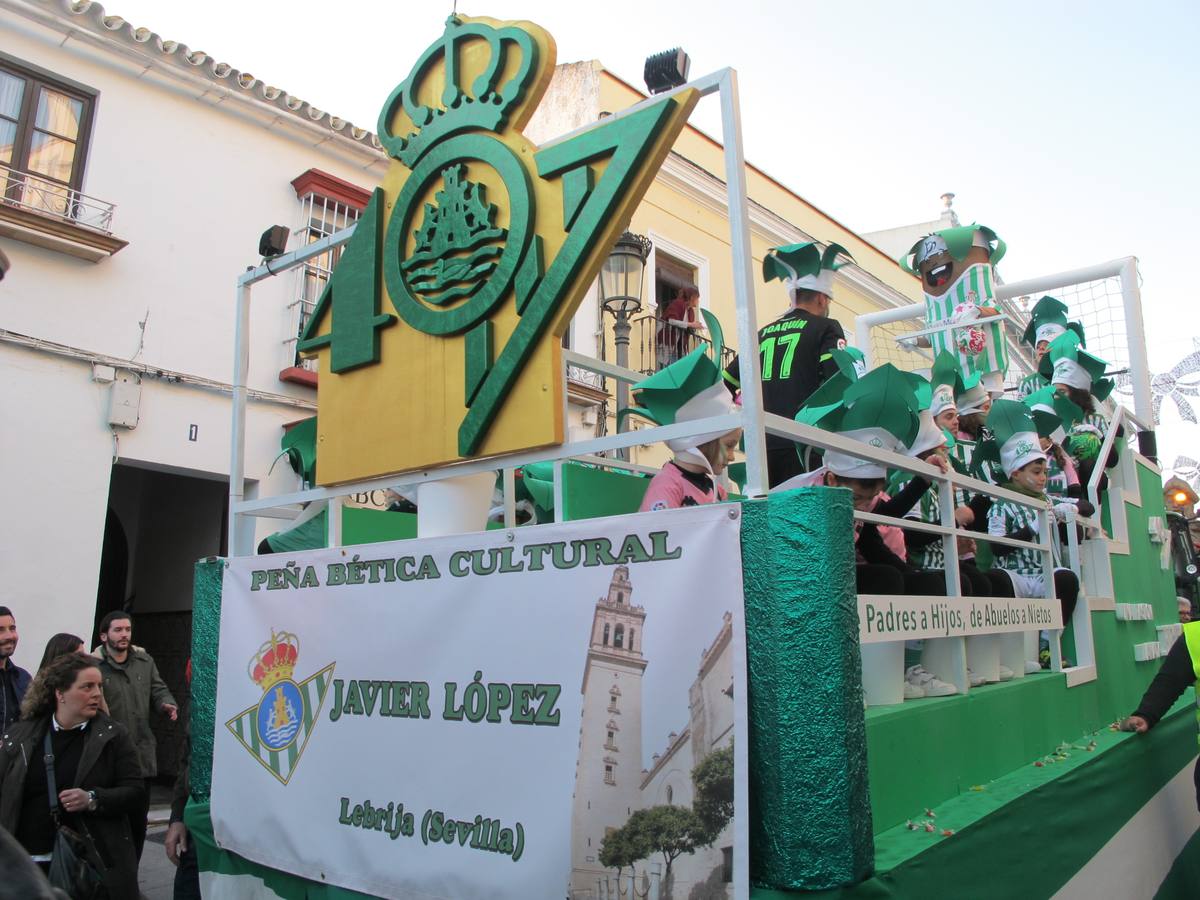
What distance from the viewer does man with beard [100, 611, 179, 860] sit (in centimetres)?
606

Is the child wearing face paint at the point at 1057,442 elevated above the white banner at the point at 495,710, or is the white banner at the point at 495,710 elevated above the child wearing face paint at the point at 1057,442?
the child wearing face paint at the point at 1057,442

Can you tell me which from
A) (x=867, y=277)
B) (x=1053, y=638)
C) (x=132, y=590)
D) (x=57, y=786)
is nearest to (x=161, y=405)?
(x=132, y=590)

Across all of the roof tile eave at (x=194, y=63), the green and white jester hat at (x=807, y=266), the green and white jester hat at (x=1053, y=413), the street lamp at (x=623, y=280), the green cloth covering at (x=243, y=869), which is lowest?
the green cloth covering at (x=243, y=869)

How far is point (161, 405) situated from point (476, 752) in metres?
7.24

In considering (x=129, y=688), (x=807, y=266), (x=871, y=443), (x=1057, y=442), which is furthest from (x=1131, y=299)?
(x=129, y=688)

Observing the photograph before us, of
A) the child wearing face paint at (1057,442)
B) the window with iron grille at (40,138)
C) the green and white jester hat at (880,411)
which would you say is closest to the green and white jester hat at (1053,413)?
the child wearing face paint at (1057,442)

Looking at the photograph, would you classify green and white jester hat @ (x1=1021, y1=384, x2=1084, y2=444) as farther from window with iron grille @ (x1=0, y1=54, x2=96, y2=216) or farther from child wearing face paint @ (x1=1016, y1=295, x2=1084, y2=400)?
window with iron grille @ (x1=0, y1=54, x2=96, y2=216)

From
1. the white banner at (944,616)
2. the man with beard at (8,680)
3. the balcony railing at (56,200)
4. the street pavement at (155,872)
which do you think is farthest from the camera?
the balcony railing at (56,200)

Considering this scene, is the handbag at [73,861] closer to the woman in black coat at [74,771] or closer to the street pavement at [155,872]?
the woman in black coat at [74,771]

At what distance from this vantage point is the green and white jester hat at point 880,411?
110 inches

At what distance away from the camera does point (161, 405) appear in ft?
27.7

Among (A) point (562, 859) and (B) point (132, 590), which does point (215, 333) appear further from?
(A) point (562, 859)

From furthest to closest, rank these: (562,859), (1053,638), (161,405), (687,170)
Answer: (687,170) < (161,405) < (1053,638) < (562,859)

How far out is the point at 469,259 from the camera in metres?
2.66
